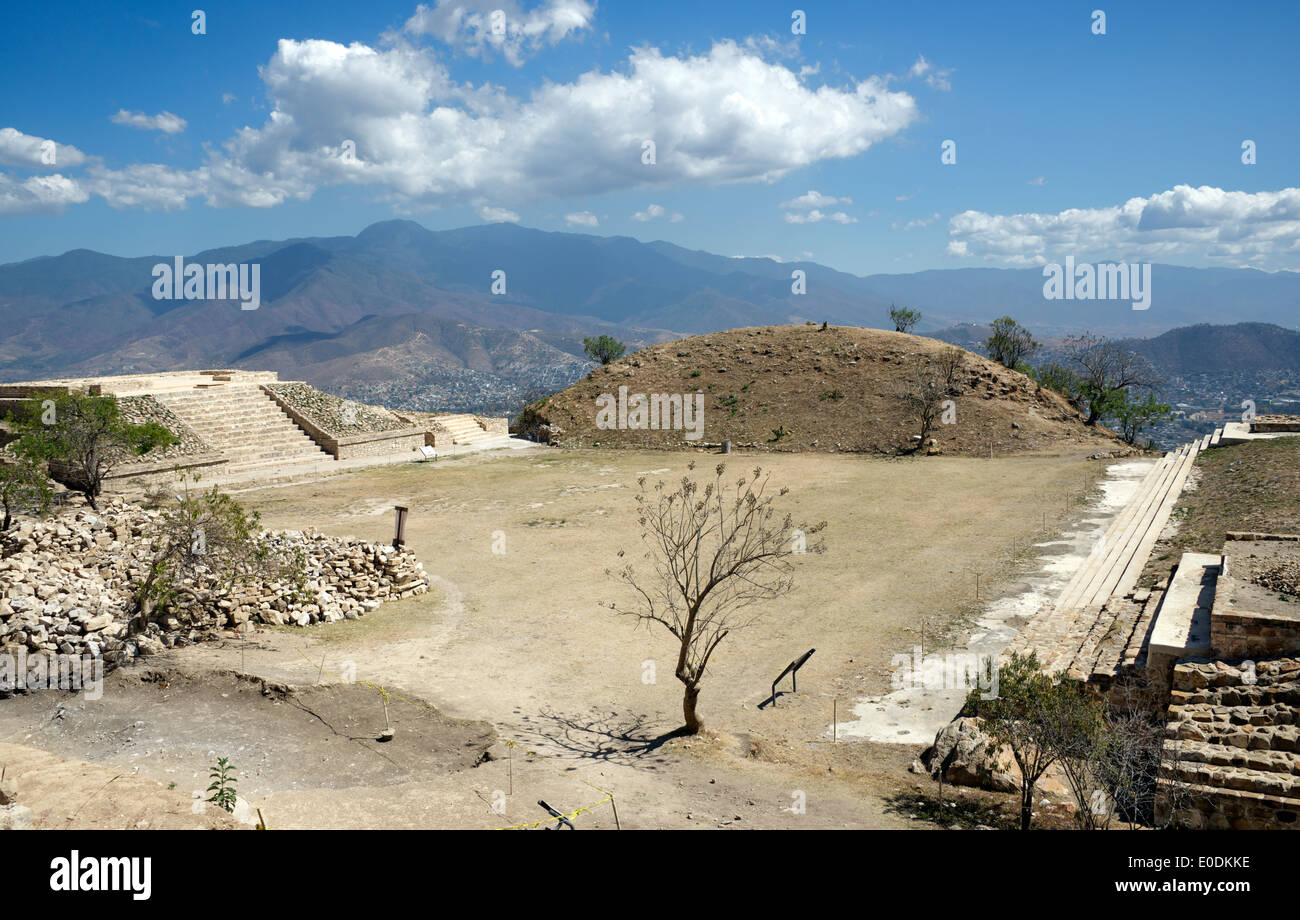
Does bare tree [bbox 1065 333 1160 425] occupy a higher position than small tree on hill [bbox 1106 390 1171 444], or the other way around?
bare tree [bbox 1065 333 1160 425]

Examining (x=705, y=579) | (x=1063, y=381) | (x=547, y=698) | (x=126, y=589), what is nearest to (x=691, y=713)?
(x=547, y=698)

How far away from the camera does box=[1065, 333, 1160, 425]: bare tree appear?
40.9 meters

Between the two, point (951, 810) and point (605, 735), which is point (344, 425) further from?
point (951, 810)

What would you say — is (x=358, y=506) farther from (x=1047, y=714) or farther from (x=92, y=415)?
(x=1047, y=714)

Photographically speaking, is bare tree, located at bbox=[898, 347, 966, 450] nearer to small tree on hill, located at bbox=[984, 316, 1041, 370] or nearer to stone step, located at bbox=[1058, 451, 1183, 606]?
small tree on hill, located at bbox=[984, 316, 1041, 370]

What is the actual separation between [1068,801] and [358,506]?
2169cm

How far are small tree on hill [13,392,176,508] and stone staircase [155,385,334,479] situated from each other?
18.9ft

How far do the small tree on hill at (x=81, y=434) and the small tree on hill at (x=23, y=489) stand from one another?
2631 millimetres

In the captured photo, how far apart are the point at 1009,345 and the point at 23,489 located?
43553 millimetres

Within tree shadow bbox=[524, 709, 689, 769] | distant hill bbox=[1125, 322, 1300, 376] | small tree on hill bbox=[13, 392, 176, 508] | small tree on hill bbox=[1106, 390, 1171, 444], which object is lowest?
tree shadow bbox=[524, 709, 689, 769]

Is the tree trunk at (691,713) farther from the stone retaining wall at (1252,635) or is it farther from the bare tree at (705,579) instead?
the stone retaining wall at (1252,635)

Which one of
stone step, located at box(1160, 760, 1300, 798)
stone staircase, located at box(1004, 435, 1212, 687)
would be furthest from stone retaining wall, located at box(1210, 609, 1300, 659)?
stone step, located at box(1160, 760, 1300, 798)

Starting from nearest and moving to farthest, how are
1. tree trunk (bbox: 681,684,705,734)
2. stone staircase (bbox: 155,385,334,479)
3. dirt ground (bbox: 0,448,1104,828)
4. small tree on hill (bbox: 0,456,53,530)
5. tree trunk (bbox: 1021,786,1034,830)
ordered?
1. tree trunk (bbox: 1021,786,1034,830)
2. dirt ground (bbox: 0,448,1104,828)
3. tree trunk (bbox: 681,684,705,734)
4. small tree on hill (bbox: 0,456,53,530)
5. stone staircase (bbox: 155,385,334,479)
